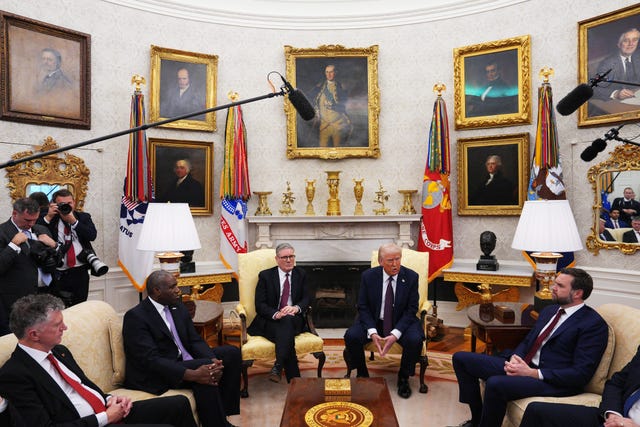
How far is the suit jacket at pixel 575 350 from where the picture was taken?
2.95 meters

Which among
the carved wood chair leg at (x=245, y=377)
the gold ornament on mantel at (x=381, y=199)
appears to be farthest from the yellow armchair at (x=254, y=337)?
the gold ornament on mantel at (x=381, y=199)

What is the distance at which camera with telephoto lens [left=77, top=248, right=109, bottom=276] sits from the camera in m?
4.91

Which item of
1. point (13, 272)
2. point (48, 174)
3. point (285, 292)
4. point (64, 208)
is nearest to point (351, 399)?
point (285, 292)

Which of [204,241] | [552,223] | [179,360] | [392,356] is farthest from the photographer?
[204,241]

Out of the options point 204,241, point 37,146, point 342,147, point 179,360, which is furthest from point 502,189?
point 37,146

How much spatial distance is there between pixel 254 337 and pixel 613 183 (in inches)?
193

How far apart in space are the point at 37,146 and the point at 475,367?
225 inches

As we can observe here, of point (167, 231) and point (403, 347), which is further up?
point (167, 231)

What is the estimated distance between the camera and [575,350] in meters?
3.05

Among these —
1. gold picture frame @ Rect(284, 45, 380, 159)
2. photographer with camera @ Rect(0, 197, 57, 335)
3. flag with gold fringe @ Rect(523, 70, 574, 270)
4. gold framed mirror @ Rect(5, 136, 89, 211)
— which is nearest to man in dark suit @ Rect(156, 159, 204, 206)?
gold framed mirror @ Rect(5, 136, 89, 211)

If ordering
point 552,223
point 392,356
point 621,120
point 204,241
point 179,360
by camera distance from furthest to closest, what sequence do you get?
point 204,241, point 621,120, point 392,356, point 552,223, point 179,360

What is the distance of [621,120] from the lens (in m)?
5.62

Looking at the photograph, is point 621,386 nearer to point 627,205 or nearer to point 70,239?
point 627,205

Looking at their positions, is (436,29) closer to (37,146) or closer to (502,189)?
(502,189)
